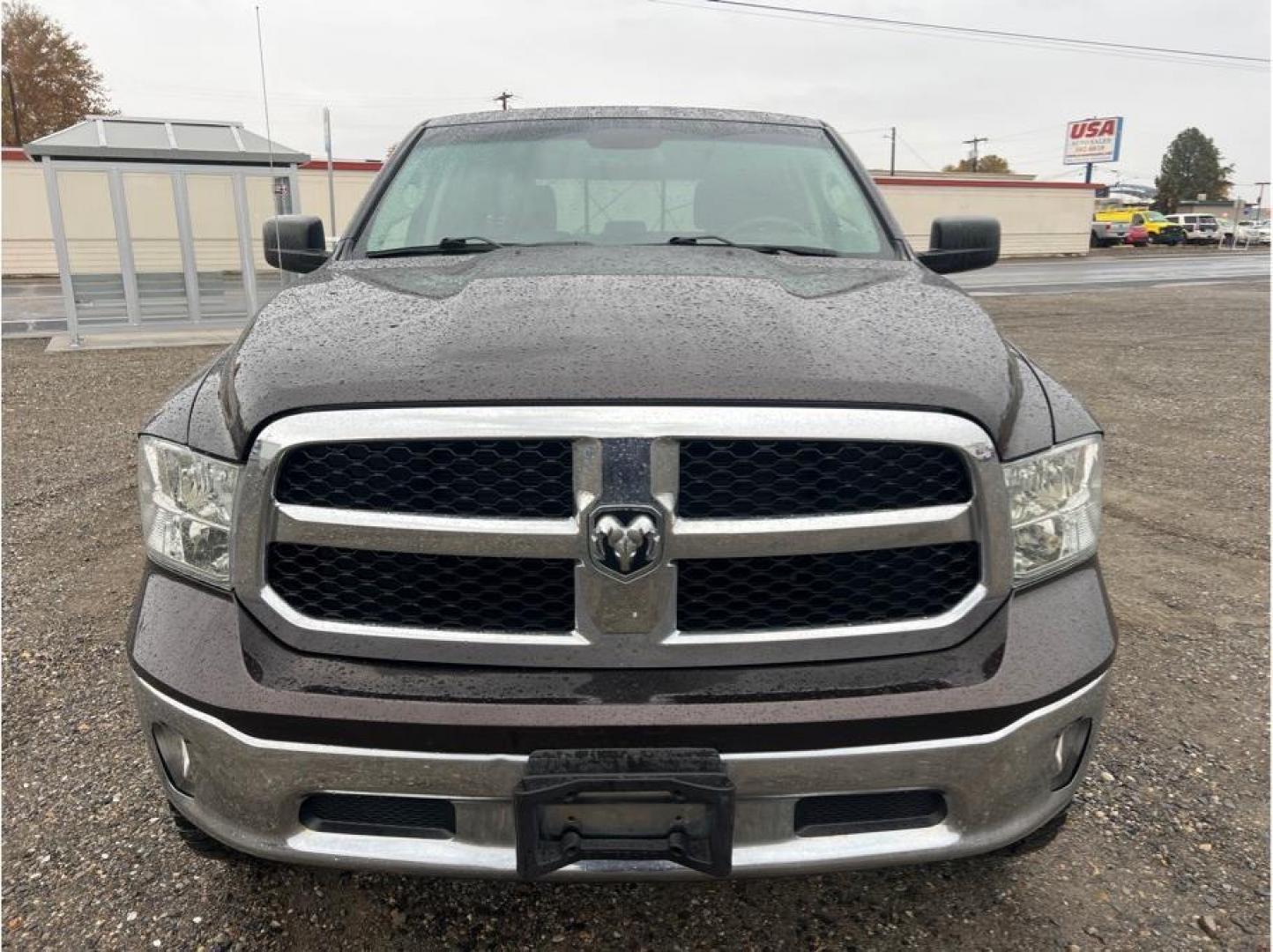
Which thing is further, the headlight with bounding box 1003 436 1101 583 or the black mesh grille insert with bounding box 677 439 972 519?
the headlight with bounding box 1003 436 1101 583

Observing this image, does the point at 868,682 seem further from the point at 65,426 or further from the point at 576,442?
the point at 65,426

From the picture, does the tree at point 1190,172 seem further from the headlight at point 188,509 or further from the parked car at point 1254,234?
the headlight at point 188,509

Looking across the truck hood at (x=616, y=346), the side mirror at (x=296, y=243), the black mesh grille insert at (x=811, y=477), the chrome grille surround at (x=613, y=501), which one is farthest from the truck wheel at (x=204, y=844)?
the side mirror at (x=296, y=243)

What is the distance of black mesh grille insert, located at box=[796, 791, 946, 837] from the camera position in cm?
165

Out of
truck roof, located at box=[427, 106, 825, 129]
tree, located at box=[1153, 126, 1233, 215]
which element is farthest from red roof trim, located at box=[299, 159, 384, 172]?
tree, located at box=[1153, 126, 1233, 215]

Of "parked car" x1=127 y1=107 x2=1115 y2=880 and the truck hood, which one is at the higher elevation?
the truck hood

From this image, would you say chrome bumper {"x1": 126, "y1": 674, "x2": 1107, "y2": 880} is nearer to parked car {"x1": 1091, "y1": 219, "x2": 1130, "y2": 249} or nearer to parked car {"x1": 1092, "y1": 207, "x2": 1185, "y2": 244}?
parked car {"x1": 1091, "y1": 219, "x2": 1130, "y2": 249}

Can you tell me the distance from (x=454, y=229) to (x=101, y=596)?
2.34 metres

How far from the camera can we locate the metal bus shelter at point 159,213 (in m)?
12.0

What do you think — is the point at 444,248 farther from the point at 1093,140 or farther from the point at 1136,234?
the point at 1093,140

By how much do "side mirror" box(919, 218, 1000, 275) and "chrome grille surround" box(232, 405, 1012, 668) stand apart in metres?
1.74

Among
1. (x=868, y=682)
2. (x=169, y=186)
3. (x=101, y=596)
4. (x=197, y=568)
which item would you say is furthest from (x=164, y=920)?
(x=169, y=186)

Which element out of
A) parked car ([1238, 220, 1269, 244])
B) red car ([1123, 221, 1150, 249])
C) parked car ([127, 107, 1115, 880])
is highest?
Result: parked car ([127, 107, 1115, 880])

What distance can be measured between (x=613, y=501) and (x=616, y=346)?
31 centimetres
